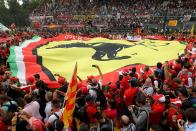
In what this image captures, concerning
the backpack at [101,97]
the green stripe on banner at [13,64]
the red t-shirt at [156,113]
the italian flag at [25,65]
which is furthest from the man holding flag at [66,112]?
the green stripe on banner at [13,64]

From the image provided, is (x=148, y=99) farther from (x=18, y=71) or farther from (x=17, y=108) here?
(x=18, y=71)

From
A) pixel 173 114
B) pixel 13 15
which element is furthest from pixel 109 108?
pixel 13 15

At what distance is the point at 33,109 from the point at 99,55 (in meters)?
6.76

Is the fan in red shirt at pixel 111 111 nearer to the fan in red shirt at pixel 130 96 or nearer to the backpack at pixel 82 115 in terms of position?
the backpack at pixel 82 115

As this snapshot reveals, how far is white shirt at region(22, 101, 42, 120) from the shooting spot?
676cm

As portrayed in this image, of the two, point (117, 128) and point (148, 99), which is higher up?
point (148, 99)

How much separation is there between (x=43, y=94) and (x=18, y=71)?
12.8 feet

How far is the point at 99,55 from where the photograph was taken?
43.9 ft

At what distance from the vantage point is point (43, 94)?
7.64 metres

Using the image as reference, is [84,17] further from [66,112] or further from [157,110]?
[66,112]

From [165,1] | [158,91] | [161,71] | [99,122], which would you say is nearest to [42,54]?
[161,71]

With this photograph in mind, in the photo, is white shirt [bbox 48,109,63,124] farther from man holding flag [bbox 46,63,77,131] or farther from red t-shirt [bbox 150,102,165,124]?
red t-shirt [bbox 150,102,165,124]

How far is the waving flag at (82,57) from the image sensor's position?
11227 millimetres

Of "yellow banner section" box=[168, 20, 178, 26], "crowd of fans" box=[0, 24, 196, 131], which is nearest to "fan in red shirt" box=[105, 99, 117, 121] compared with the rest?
"crowd of fans" box=[0, 24, 196, 131]
